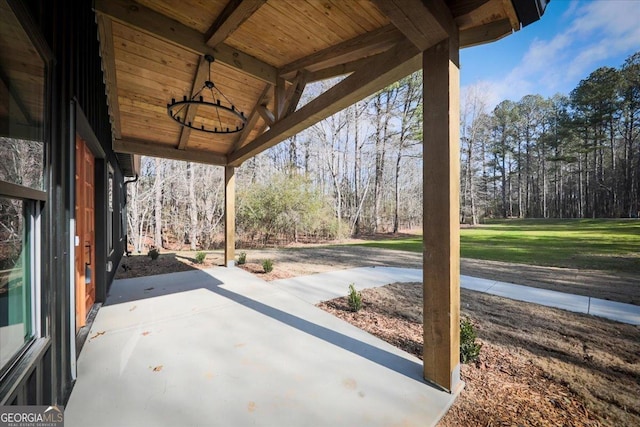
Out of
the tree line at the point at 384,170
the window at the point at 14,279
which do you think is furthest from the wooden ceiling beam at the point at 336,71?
the tree line at the point at 384,170

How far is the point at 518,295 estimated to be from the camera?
4105mm

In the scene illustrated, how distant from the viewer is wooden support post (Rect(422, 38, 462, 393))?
6.05 feet

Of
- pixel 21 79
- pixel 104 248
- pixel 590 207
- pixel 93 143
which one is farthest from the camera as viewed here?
pixel 590 207

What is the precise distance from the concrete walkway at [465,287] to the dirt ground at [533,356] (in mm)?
306

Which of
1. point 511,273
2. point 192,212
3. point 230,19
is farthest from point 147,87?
point 192,212

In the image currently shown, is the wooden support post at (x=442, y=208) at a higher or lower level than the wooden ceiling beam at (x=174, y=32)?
lower

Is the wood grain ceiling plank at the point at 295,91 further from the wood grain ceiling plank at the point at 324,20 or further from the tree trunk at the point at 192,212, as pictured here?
the tree trunk at the point at 192,212

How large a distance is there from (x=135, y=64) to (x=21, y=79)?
2533 millimetres

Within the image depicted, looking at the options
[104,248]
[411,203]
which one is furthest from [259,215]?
[411,203]

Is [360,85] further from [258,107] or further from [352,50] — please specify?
[258,107]

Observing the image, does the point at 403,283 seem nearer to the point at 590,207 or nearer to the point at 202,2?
the point at 202,2

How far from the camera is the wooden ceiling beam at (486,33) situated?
183 cm

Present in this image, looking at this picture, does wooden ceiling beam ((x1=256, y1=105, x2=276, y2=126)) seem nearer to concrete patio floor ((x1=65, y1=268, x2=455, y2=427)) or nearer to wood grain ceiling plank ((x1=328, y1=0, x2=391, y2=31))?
wood grain ceiling plank ((x1=328, y1=0, x2=391, y2=31))

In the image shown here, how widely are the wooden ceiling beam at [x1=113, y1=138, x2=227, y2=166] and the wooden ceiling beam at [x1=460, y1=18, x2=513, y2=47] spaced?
197 inches
